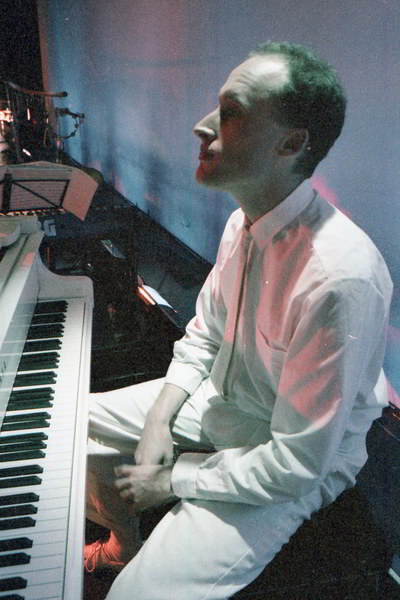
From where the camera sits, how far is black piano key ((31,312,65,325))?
1.93 metres

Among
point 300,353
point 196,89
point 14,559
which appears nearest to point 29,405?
point 14,559

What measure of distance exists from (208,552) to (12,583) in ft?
1.52

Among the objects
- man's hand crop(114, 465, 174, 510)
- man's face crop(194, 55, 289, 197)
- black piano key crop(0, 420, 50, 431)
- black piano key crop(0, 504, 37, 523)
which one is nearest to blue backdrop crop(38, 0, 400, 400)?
man's face crop(194, 55, 289, 197)

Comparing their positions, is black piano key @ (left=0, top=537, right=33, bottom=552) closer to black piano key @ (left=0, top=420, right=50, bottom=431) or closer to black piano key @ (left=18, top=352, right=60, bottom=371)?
black piano key @ (left=0, top=420, right=50, bottom=431)

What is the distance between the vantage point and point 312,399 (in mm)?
1219

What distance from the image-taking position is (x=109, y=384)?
261 cm

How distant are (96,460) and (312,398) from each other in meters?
0.96

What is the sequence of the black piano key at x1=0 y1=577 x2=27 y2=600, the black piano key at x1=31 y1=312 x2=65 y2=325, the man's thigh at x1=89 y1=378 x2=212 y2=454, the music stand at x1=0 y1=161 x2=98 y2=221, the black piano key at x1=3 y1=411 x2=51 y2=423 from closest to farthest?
1. the black piano key at x1=0 y1=577 x2=27 y2=600
2. the black piano key at x1=3 y1=411 x2=51 y2=423
3. the man's thigh at x1=89 y1=378 x2=212 y2=454
4. the black piano key at x1=31 y1=312 x2=65 y2=325
5. the music stand at x1=0 y1=161 x2=98 y2=221

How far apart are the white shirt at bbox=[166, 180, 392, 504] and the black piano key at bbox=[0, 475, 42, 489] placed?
1.23ft

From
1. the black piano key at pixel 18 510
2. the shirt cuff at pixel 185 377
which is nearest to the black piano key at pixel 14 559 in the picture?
the black piano key at pixel 18 510

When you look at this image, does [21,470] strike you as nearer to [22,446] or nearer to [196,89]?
[22,446]

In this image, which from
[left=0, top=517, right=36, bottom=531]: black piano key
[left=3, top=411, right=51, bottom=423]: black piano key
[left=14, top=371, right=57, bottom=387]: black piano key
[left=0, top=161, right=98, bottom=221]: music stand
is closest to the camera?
[left=0, top=517, right=36, bottom=531]: black piano key

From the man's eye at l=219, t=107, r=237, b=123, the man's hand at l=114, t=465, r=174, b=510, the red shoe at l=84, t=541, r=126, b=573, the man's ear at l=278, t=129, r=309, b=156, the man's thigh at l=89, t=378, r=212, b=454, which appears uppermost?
the man's eye at l=219, t=107, r=237, b=123

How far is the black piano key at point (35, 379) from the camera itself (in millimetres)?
1612
